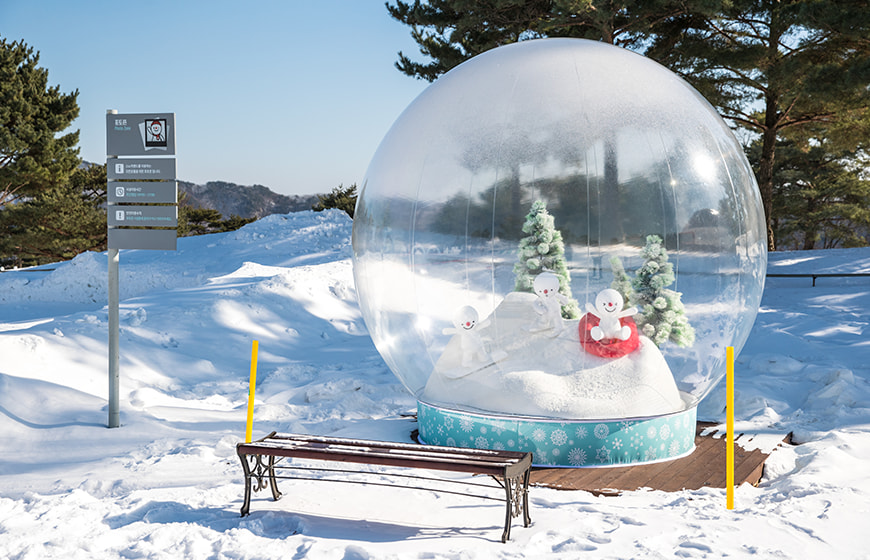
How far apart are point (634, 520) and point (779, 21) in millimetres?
15699

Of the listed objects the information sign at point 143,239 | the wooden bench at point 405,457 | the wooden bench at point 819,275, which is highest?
the information sign at point 143,239

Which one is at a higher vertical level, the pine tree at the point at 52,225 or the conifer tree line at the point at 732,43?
the conifer tree line at the point at 732,43

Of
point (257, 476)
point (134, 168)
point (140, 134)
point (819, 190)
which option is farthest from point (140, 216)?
point (819, 190)

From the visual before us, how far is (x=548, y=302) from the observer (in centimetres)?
555

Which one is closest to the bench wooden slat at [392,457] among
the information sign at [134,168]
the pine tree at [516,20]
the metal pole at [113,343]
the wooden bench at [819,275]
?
the metal pole at [113,343]

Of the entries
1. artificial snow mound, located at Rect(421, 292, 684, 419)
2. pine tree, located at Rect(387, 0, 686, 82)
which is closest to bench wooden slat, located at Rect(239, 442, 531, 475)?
artificial snow mound, located at Rect(421, 292, 684, 419)

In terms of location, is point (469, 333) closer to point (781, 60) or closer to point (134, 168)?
point (134, 168)

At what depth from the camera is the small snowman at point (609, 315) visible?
17.9 ft

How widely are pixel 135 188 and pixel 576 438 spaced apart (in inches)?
183

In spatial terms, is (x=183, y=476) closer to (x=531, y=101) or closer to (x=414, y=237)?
(x=414, y=237)

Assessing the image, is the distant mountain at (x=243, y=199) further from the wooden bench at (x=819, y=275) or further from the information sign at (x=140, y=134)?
the information sign at (x=140, y=134)

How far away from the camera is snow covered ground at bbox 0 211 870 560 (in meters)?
4.12

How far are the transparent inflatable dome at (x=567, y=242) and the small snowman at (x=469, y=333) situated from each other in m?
0.02

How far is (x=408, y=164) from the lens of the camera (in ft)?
19.6
